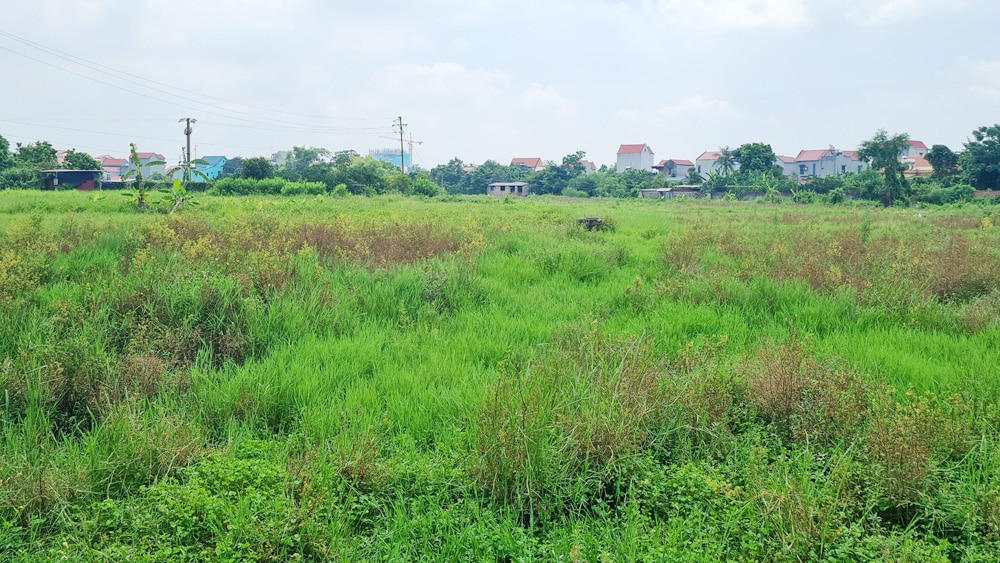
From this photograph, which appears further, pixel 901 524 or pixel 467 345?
pixel 467 345

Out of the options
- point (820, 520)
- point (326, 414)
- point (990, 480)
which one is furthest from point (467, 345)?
point (990, 480)

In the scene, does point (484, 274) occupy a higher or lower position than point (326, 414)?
higher

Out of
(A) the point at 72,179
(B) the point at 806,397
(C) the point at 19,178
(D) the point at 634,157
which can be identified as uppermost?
(D) the point at 634,157

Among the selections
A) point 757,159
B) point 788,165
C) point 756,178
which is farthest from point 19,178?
point 788,165

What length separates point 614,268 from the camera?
845 centimetres

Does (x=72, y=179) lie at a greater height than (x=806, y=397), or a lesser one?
A: greater

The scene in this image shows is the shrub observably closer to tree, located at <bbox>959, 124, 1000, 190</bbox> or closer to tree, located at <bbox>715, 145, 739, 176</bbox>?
tree, located at <bbox>959, 124, 1000, 190</bbox>

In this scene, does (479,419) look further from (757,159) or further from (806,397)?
(757,159)

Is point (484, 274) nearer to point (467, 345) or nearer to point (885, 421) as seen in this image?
point (467, 345)

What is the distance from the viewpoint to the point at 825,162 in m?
76.2

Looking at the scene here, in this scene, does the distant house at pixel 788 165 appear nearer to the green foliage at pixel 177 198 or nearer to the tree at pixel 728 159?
the tree at pixel 728 159

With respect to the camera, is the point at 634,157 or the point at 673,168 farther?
the point at 634,157

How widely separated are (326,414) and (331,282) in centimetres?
318

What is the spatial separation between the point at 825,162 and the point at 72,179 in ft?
262
